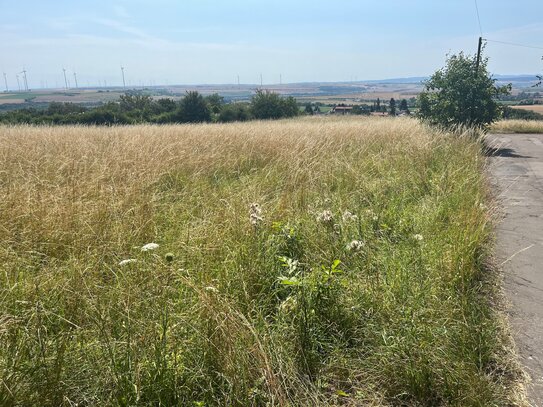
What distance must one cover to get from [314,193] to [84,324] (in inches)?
126

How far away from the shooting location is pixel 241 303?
7.89 ft

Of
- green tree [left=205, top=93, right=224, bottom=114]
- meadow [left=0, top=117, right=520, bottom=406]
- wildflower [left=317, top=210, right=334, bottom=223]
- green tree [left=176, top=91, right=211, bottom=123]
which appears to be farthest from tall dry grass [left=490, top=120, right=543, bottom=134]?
green tree [left=205, top=93, right=224, bottom=114]

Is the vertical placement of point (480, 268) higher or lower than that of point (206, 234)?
lower

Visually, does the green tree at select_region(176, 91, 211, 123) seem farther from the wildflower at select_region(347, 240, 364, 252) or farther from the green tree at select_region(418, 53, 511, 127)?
the wildflower at select_region(347, 240, 364, 252)

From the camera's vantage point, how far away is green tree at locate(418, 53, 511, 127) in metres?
14.2

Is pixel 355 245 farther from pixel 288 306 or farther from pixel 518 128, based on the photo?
pixel 518 128

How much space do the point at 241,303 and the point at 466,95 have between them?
49.8ft

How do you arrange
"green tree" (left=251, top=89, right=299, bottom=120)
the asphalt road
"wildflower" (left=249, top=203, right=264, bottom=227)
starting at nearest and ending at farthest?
the asphalt road, "wildflower" (left=249, top=203, right=264, bottom=227), "green tree" (left=251, top=89, right=299, bottom=120)

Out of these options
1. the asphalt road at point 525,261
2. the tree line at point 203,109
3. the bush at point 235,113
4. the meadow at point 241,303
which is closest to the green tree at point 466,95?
the asphalt road at point 525,261

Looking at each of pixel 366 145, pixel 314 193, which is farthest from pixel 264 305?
pixel 366 145

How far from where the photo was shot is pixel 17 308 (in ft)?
7.34

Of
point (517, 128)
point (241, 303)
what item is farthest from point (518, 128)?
point (241, 303)

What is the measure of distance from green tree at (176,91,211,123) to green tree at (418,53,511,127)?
41883 millimetres

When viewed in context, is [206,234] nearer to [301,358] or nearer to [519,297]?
[301,358]
